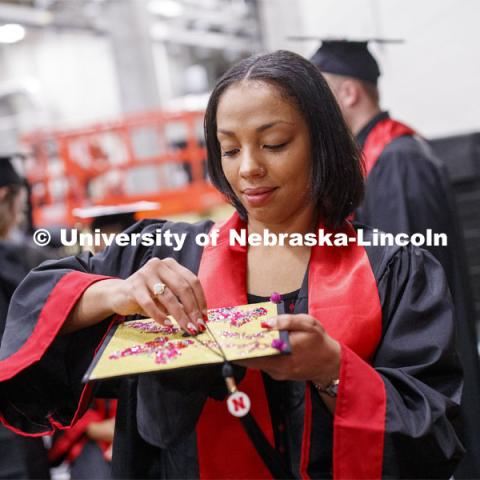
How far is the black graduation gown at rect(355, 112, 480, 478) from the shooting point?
90.7 inches

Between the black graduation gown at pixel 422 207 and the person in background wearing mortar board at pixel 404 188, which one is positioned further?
the black graduation gown at pixel 422 207

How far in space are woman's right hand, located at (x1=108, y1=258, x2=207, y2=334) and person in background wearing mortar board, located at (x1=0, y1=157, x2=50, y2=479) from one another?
120 centimetres

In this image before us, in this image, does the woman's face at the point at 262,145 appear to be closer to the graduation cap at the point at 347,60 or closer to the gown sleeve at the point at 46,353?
the gown sleeve at the point at 46,353

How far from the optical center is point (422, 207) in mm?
2357

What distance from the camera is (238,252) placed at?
1396 millimetres

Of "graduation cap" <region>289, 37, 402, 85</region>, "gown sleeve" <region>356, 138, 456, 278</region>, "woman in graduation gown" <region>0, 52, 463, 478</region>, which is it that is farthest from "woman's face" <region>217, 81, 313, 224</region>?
"graduation cap" <region>289, 37, 402, 85</region>

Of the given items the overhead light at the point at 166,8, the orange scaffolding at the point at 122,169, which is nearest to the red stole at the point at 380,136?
the orange scaffolding at the point at 122,169

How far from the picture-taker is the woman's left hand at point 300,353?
981mm

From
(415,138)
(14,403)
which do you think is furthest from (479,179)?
(14,403)

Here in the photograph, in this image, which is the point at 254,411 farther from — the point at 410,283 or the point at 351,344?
the point at 410,283

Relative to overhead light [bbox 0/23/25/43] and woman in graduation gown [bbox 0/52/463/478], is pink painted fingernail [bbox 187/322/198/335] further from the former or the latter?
overhead light [bbox 0/23/25/43]

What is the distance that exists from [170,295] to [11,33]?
1221cm

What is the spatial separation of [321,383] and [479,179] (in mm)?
3065

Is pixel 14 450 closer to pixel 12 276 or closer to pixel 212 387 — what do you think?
pixel 12 276
